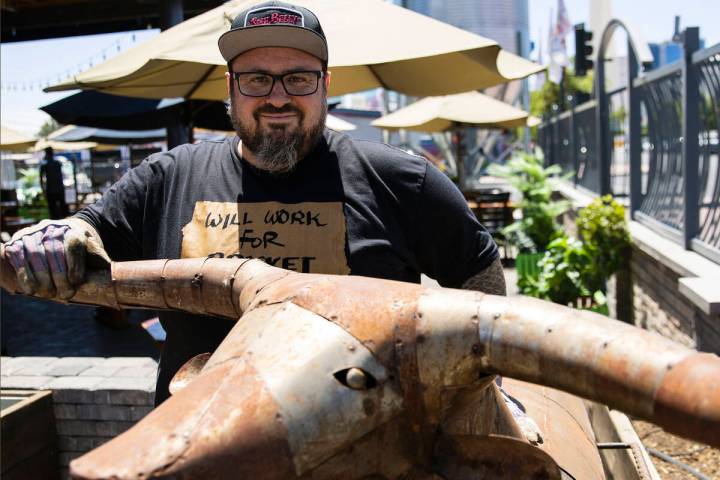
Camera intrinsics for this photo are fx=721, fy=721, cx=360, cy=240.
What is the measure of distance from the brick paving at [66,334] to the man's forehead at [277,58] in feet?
15.9

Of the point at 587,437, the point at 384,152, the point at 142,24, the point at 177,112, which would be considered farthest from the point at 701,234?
the point at 142,24

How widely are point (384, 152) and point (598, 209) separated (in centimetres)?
573

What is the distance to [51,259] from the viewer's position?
1604mm

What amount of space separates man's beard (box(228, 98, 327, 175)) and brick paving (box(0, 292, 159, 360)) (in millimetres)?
4713

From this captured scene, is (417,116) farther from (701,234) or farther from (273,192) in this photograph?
(273,192)

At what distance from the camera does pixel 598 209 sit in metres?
7.47

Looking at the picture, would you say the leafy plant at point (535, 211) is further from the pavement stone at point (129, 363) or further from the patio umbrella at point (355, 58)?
the pavement stone at point (129, 363)

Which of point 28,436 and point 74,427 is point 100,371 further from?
point 28,436

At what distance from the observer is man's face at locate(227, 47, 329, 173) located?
209 cm

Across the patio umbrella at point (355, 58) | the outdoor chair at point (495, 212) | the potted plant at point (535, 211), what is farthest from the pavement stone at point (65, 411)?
the outdoor chair at point (495, 212)

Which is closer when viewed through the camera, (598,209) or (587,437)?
(587,437)

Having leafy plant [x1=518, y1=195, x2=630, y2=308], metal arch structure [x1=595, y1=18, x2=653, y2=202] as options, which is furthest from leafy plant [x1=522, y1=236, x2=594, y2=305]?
metal arch structure [x1=595, y1=18, x2=653, y2=202]

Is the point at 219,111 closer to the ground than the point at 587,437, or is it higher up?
higher up

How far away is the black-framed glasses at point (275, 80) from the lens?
2094mm
